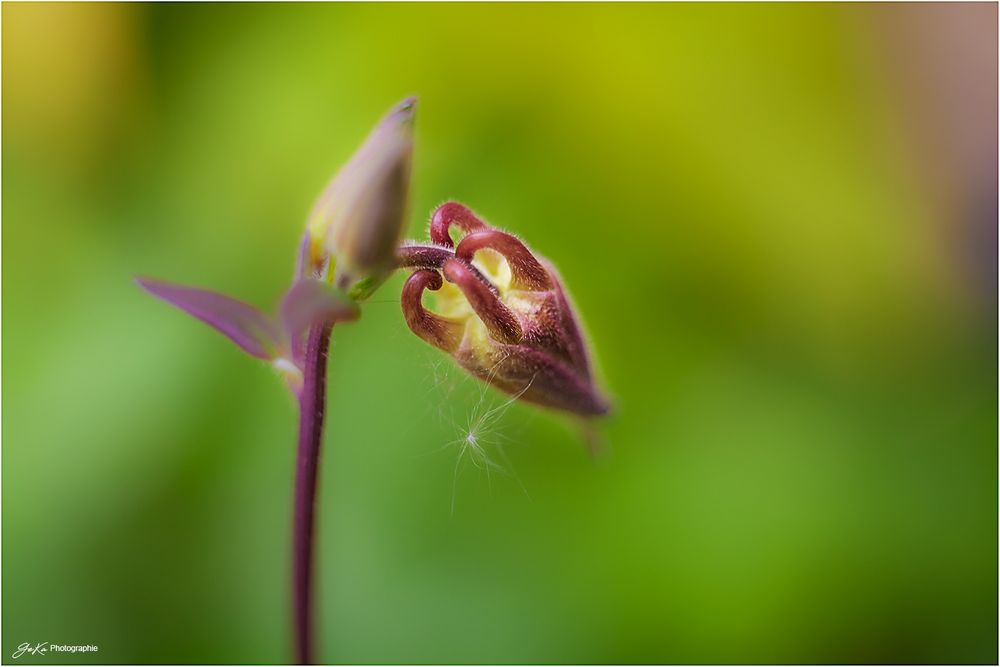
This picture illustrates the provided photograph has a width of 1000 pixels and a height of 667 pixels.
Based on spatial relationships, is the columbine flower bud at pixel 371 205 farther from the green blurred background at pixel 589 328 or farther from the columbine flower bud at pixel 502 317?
the green blurred background at pixel 589 328

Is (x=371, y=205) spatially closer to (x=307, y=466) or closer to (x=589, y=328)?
(x=307, y=466)

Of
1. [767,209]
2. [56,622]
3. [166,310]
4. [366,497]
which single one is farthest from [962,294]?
[56,622]

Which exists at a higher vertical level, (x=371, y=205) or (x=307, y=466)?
(x=371, y=205)

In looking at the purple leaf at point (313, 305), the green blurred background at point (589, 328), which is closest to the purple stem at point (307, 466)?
the purple leaf at point (313, 305)

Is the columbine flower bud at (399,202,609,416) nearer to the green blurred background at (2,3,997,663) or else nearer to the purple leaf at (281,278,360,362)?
the purple leaf at (281,278,360,362)

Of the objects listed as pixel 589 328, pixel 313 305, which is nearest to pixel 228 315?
pixel 313 305

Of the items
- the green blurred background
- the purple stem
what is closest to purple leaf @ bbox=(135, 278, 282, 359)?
the purple stem
